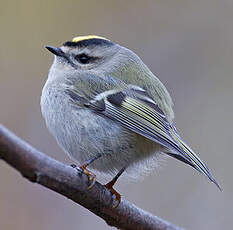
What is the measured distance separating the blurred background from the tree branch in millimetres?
1673

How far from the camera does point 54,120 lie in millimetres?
2809

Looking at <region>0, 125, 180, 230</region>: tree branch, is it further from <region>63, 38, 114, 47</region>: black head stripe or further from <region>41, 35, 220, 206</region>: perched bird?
<region>63, 38, 114, 47</region>: black head stripe

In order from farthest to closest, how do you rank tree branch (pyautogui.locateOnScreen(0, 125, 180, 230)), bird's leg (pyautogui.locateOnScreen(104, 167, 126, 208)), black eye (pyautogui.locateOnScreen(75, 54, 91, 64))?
black eye (pyautogui.locateOnScreen(75, 54, 91, 64))
bird's leg (pyautogui.locateOnScreen(104, 167, 126, 208))
tree branch (pyautogui.locateOnScreen(0, 125, 180, 230))

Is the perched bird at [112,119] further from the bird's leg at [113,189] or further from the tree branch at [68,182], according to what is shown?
the tree branch at [68,182]

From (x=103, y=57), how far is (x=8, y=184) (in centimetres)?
153

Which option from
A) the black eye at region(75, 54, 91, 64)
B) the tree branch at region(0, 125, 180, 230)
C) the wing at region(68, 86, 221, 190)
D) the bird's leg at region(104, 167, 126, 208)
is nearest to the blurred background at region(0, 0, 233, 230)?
the black eye at region(75, 54, 91, 64)

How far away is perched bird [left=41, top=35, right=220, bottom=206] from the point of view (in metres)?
2.67

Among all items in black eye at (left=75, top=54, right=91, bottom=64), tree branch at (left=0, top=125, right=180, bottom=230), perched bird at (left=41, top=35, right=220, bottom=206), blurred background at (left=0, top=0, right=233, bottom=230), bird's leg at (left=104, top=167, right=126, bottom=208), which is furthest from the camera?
blurred background at (left=0, top=0, right=233, bottom=230)

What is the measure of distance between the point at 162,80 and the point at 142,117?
76.1 inches

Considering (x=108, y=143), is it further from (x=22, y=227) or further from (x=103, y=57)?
(x=22, y=227)

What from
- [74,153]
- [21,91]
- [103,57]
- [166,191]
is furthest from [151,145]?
[21,91]

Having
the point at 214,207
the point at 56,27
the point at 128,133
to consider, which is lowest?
the point at 214,207

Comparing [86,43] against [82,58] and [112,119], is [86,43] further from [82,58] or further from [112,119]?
[112,119]

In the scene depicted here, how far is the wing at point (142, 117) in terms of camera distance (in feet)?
8.46
